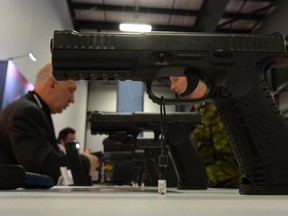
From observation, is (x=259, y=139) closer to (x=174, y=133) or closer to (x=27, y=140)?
(x=174, y=133)

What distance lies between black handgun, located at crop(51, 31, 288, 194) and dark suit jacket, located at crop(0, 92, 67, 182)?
0.82 metres

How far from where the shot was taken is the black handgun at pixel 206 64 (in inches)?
31.2

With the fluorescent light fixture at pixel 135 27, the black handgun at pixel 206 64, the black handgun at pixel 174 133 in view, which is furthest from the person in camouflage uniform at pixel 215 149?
the fluorescent light fixture at pixel 135 27

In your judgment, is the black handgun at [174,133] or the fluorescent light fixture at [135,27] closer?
the black handgun at [174,133]

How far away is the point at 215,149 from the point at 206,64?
3.33 ft

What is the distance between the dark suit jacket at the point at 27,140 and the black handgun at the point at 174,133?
0.27 meters

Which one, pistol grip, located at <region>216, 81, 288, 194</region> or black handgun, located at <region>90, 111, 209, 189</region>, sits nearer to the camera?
pistol grip, located at <region>216, 81, 288, 194</region>

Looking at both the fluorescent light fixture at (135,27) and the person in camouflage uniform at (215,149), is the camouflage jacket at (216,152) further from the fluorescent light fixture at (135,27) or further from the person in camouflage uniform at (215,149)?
the fluorescent light fixture at (135,27)

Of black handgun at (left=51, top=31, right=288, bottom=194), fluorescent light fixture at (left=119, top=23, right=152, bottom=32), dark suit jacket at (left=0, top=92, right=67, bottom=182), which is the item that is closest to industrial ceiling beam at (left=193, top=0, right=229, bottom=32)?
fluorescent light fixture at (left=119, top=23, right=152, bottom=32)

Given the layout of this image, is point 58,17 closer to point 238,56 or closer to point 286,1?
point 286,1

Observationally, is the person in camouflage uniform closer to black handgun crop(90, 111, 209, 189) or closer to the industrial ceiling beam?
black handgun crop(90, 111, 209, 189)

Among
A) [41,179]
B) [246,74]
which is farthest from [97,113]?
[246,74]

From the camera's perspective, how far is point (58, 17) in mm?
4504

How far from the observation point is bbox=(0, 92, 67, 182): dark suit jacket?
155cm
